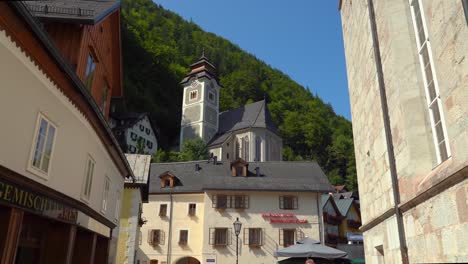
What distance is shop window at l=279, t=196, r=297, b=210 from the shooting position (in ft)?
99.2

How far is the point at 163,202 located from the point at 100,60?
819 inches

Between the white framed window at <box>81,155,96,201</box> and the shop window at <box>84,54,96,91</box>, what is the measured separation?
7.36ft

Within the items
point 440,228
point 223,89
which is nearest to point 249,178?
point 440,228

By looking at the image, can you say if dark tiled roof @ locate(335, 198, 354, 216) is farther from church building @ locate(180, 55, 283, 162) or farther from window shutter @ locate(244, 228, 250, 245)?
church building @ locate(180, 55, 283, 162)

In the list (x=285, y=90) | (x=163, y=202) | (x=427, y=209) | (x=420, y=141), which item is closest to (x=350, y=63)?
(x=420, y=141)

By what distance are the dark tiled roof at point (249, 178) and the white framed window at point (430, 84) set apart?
24.5 meters

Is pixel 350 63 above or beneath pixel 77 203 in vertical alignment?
above

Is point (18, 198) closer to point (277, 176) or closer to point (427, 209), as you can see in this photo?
point (427, 209)

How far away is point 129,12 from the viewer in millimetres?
105250

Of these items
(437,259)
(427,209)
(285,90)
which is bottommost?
(437,259)

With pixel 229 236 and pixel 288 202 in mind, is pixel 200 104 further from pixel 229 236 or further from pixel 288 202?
pixel 229 236

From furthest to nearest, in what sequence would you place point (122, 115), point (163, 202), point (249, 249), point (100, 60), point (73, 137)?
point (122, 115)
point (163, 202)
point (249, 249)
point (100, 60)
point (73, 137)

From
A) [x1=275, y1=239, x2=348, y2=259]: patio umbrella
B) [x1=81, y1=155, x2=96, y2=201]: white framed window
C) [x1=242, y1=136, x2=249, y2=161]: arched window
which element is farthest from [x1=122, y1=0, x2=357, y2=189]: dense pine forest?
[x1=81, y1=155, x2=96, y2=201]: white framed window

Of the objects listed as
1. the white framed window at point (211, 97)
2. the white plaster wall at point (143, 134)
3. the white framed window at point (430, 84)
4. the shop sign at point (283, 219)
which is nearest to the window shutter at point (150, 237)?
the shop sign at point (283, 219)
